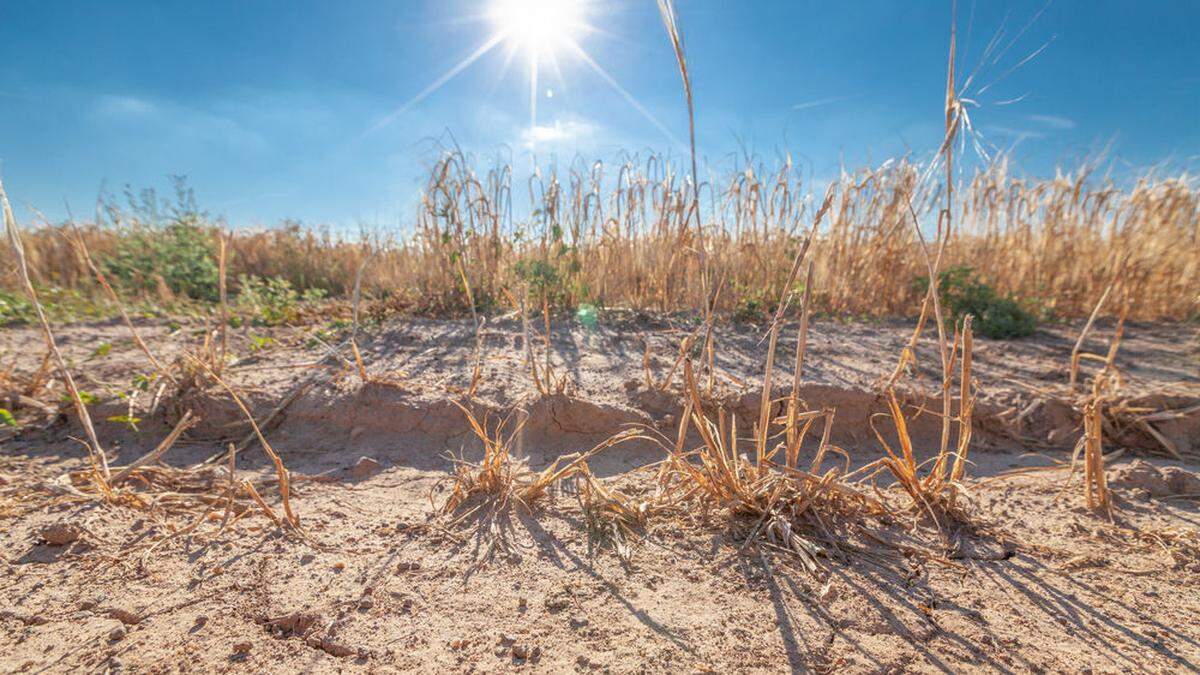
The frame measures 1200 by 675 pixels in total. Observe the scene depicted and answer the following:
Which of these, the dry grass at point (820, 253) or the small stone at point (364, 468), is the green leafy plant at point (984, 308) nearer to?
the dry grass at point (820, 253)

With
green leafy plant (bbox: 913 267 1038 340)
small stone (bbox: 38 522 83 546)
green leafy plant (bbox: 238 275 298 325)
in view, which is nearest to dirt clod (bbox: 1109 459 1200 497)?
green leafy plant (bbox: 913 267 1038 340)

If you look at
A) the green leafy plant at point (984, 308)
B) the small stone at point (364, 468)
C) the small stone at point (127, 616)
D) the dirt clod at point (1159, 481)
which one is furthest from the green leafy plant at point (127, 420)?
the green leafy plant at point (984, 308)

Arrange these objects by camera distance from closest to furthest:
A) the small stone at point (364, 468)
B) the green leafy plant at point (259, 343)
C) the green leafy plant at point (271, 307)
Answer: the small stone at point (364, 468) < the green leafy plant at point (259, 343) < the green leafy plant at point (271, 307)

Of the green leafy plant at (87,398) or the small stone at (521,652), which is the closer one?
the small stone at (521,652)

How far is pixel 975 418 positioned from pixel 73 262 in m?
9.81

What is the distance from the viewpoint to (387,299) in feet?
14.4

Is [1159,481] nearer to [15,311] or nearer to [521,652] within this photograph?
[521,652]

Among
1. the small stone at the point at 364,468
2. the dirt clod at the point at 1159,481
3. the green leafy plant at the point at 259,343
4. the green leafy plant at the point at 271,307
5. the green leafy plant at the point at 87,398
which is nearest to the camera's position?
the dirt clod at the point at 1159,481

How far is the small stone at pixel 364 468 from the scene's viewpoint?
2.00 metres

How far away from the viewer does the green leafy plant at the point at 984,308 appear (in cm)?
376

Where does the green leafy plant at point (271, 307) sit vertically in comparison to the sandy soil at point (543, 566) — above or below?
above

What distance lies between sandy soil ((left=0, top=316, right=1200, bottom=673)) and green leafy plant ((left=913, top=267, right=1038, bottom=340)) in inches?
53.9

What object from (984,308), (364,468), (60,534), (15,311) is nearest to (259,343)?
(364,468)

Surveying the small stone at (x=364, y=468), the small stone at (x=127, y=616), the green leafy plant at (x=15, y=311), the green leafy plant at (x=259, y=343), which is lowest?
the small stone at (x=127, y=616)
